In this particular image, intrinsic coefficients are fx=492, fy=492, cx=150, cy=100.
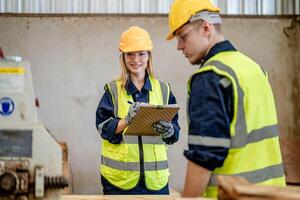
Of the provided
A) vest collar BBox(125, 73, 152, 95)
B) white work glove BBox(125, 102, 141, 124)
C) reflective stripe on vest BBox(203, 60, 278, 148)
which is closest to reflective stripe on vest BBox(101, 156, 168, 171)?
white work glove BBox(125, 102, 141, 124)

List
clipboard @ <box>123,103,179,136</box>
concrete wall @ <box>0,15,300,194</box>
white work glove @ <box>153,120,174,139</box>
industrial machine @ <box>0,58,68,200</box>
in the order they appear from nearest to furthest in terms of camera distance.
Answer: industrial machine @ <box>0,58,68,200</box> → clipboard @ <box>123,103,179,136</box> → white work glove @ <box>153,120,174,139</box> → concrete wall @ <box>0,15,300,194</box>

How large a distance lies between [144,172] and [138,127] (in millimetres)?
265

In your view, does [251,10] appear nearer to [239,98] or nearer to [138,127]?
[138,127]

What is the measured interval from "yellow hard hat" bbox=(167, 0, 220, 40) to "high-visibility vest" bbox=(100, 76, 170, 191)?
1163 mm

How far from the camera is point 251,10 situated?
4.54 meters

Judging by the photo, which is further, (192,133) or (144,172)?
(144,172)

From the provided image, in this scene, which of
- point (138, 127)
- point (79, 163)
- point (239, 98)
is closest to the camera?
point (239, 98)

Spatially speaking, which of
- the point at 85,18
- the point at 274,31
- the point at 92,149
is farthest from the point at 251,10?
the point at 92,149

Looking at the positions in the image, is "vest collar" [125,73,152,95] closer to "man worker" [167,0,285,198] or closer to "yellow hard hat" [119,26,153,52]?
"yellow hard hat" [119,26,153,52]

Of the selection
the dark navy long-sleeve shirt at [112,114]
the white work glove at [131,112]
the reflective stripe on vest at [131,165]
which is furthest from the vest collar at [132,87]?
the reflective stripe on vest at [131,165]

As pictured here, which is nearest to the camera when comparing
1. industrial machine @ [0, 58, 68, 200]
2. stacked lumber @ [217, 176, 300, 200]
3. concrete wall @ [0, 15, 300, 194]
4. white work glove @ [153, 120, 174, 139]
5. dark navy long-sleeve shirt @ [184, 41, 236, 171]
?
stacked lumber @ [217, 176, 300, 200]

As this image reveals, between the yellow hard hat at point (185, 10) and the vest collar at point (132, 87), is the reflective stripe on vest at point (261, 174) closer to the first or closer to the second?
the yellow hard hat at point (185, 10)

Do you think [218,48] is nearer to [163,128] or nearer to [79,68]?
[163,128]

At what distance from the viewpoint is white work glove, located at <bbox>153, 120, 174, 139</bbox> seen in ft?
9.21
